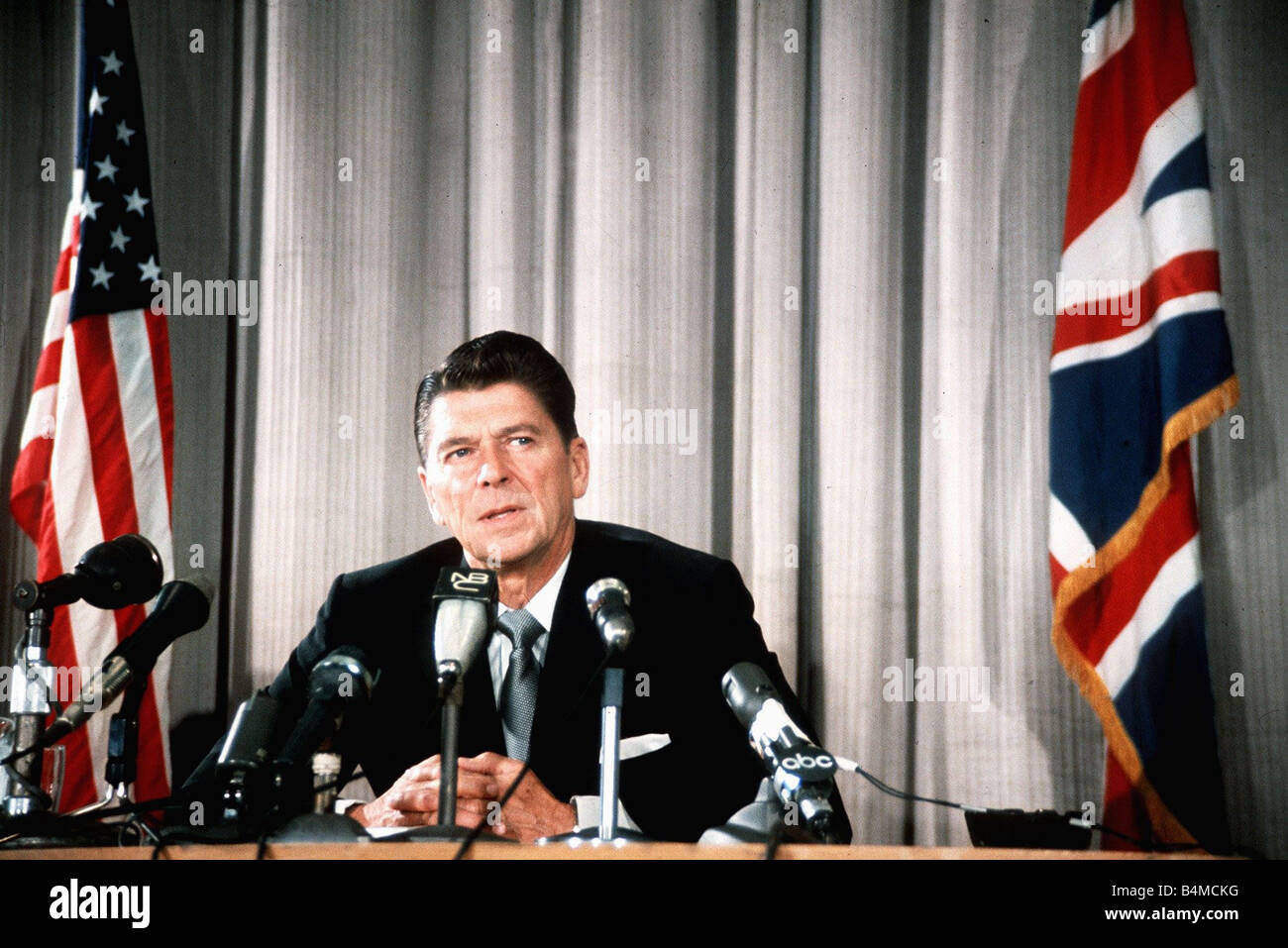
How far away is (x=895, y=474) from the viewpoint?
345 cm

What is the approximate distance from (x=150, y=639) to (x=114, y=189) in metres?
1.79

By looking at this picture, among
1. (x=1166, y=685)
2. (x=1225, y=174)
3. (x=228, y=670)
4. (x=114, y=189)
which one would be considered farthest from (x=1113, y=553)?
(x=114, y=189)

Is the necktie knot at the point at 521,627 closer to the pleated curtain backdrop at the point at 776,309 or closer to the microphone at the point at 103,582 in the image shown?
the pleated curtain backdrop at the point at 776,309

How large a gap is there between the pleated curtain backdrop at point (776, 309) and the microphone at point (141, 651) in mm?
1408

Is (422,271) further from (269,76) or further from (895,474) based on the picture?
(895,474)

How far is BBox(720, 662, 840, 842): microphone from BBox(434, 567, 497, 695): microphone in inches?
15.2

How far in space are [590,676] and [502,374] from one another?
2.60 ft

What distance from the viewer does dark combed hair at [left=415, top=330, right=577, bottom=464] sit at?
2951 mm

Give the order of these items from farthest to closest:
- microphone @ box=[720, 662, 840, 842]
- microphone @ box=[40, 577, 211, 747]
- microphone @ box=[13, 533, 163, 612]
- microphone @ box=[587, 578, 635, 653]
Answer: microphone @ box=[13, 533, 163, 612]
microphone @ box=[40, 577, 211, 747]
microphone @ box=[587, 578, 635, 653]
microphone @ box=[720, 662, 840, 842]

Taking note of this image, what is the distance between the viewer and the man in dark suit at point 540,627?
8.96 feet

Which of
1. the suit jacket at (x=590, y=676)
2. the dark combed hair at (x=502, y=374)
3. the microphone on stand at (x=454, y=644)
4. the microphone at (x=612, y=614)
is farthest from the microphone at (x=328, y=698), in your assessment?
the dark combed hair at (x=502, y=374)
